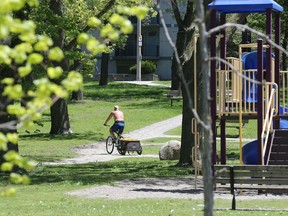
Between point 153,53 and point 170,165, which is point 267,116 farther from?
point 153,53

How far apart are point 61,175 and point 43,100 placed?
17.5 metres

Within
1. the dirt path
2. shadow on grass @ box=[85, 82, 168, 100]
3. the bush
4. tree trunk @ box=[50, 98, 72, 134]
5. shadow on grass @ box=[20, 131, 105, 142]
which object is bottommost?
shadow on grass @ box=[20, 131, 105, 142]

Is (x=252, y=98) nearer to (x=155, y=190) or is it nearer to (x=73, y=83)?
(x=155, y=190)

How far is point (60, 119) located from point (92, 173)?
16.5 meters

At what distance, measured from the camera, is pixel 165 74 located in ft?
281

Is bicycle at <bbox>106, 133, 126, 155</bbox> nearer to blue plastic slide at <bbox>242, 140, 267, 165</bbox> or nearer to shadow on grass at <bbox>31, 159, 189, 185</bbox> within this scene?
shadow on grass at <bbox>31, 159, 189, 185</bbox>

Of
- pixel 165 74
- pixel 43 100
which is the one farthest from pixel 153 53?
pixel 43 100

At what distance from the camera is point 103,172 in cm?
2425

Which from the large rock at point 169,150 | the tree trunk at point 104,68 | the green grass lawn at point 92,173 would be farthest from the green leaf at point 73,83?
the tree trunk at point 104,68

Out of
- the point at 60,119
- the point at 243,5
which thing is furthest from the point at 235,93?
the point at 60,119

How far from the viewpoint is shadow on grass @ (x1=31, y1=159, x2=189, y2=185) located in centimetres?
2188

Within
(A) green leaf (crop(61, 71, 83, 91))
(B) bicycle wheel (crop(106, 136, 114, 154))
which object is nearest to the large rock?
(B) bicycle wheel (crop(106, 136, 114, 154))

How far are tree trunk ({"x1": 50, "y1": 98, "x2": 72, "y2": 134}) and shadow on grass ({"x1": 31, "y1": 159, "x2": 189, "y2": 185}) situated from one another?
11.6 metres

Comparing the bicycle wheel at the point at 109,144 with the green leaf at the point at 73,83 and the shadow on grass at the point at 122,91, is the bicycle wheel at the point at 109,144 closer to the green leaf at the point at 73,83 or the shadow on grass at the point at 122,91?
the shadow on grass at the point at 122,91
